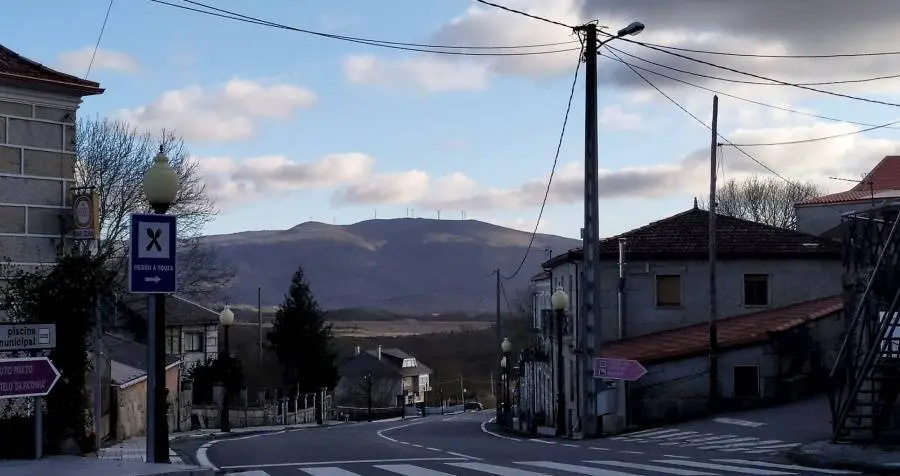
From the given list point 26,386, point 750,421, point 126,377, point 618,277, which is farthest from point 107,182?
point 26,386

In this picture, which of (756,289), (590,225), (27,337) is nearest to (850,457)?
(590,225)

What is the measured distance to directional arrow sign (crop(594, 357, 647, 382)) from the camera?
78.5 ft

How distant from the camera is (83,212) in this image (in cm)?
2347

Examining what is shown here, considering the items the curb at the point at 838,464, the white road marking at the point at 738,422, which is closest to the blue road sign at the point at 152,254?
the curb at the point at 838,464

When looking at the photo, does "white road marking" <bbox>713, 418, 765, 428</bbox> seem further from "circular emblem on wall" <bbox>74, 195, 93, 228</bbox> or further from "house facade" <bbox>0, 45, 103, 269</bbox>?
"house facade" <bbox>0, 45, 103, 269</bbox>

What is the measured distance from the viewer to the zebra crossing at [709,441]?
20.7 metres

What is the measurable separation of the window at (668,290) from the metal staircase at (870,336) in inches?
713

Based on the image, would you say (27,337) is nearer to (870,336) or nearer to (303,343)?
(870,336)

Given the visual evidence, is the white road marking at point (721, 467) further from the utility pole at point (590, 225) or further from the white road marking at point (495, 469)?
the utility pole at point (590, 225)

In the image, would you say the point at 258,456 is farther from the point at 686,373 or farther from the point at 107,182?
the point at 107,182

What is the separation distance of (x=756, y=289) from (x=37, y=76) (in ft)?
86.7

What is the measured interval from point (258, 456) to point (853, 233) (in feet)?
39.0

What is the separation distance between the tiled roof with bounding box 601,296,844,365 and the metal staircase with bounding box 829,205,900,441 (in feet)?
36.1

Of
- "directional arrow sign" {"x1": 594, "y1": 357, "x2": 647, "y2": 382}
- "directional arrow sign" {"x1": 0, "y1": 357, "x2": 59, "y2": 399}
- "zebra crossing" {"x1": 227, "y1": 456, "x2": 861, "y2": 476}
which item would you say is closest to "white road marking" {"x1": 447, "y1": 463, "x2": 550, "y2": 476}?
Result: "zebra crossing" {"x1": 227, "y1": 456, "x2": 861, "y2": 476}
